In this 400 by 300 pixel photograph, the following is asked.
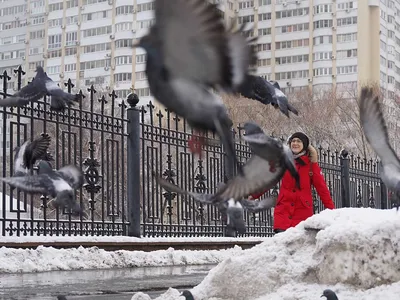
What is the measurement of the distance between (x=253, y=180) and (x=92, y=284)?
5.86 metres

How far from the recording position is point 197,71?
1.50 metres

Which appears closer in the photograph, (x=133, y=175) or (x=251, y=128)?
(x=251, y=128)

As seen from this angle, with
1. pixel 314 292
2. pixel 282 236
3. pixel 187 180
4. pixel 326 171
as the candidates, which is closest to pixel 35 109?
pixel 187 180

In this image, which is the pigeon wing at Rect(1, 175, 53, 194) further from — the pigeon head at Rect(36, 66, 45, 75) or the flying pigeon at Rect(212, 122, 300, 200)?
the flying pigeon at Rect(212, 122, 300, 200)

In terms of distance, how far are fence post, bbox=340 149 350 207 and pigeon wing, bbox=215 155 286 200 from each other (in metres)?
18.2

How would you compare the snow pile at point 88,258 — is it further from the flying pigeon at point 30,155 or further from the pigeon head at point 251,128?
the pigeon head at point 251,128

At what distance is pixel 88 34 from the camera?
2.92 m

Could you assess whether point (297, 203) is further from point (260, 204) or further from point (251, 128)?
point (251, 128)

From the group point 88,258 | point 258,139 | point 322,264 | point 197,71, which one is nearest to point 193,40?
point 197,71

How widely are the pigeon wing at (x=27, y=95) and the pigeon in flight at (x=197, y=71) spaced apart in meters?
0.63

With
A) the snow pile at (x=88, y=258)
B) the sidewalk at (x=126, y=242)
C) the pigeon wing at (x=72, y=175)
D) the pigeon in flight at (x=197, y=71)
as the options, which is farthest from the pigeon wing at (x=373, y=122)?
the sidewalk at (x=126, y=242)

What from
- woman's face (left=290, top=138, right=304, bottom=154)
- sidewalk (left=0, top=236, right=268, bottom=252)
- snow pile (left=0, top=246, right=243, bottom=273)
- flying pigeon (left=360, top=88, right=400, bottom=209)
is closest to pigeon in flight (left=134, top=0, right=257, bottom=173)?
flying pigeon (left=360, top=88, right=400, bottom=209)

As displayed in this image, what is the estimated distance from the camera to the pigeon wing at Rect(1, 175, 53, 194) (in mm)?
2354

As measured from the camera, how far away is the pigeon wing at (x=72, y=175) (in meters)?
2.41
